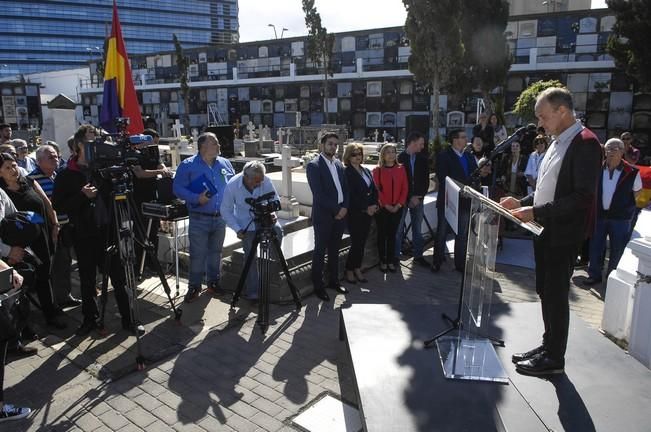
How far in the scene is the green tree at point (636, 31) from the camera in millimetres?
17828

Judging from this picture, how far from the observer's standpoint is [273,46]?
42.2m

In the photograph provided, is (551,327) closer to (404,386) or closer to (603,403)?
(603,403)

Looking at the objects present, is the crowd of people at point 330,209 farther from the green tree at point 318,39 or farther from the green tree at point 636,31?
the green tree at point 318,39

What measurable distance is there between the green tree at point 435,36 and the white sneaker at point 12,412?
51.9 ft

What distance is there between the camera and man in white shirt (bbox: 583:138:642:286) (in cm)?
580

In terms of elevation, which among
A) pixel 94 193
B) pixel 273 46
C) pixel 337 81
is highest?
pixel 273 46

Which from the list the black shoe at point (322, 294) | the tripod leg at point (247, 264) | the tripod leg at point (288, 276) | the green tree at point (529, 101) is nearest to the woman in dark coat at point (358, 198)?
the black shoe at point (322, 294)

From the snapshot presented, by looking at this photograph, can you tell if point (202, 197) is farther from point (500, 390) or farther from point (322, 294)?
point (500, 390)

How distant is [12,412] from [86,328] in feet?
4.58

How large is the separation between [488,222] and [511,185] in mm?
6600

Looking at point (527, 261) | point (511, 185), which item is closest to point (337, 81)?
point (511, 185)

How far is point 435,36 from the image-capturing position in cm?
1814

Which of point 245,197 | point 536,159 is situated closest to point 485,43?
point 536,159

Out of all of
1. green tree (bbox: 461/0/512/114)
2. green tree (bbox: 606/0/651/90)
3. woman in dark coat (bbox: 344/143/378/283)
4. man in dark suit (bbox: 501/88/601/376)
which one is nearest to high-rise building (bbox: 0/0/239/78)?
green tree (bbox: 461/0/512/114)
